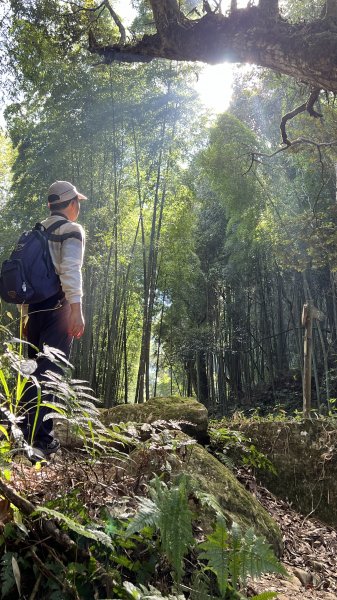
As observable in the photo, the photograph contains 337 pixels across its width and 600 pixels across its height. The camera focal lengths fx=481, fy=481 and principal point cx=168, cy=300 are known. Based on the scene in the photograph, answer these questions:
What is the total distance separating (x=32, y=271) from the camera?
202 centimetres

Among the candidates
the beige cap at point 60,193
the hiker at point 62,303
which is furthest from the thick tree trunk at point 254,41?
the hiker at point 62,303

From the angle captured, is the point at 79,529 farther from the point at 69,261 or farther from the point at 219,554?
the point at 69,261

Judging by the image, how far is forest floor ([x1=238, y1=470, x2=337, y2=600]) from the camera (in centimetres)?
147

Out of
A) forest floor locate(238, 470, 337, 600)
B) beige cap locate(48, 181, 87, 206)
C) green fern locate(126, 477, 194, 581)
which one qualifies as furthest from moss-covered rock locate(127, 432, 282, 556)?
beige cap locate(48, 181, 87, 206)

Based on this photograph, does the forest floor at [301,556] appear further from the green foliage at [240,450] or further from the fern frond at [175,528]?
the fern frond at [175,528]

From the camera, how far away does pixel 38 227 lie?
2145 mm

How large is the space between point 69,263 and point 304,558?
152 centimetres

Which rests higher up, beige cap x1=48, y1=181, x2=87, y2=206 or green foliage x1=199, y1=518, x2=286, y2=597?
beige cap x1=48, y1=181, x2=87, y2=206

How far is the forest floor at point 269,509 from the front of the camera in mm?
1152

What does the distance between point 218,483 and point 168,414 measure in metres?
0.74

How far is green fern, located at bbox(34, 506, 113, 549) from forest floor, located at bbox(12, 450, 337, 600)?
0.42ft

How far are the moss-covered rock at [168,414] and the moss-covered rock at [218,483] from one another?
52 cm

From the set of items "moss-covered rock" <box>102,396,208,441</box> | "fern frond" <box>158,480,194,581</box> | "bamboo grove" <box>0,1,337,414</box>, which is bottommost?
"fern frond" <box>158,480,194,581</box>

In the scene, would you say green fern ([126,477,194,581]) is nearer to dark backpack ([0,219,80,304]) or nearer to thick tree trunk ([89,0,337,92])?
dark backpack ([0,219,80,304])
